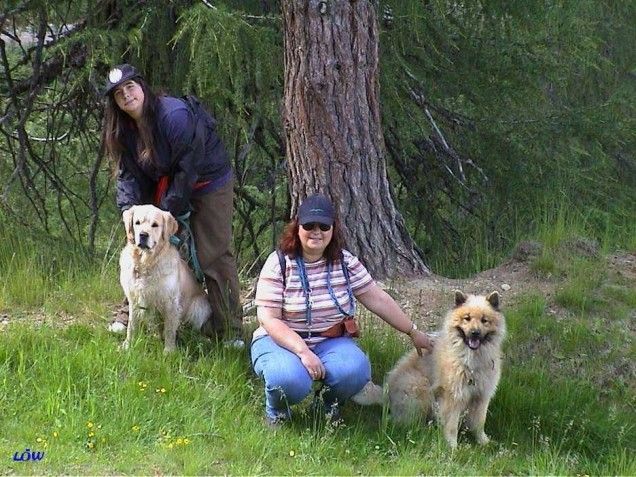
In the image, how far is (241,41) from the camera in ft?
20.1

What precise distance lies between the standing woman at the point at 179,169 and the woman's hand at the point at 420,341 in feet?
4.25

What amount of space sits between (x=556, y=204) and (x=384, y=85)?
2492 millimetres

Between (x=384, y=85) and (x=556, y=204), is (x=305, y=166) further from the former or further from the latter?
(x=556, y=204)

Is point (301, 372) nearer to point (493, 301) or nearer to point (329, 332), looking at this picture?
point (329, 332)

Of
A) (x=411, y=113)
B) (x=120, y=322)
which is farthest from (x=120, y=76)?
(x=411, y=113)

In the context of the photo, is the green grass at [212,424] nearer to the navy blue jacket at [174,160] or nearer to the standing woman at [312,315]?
the standing woman at [312,315]

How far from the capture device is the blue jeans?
4730mm

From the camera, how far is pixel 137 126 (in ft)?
17.6

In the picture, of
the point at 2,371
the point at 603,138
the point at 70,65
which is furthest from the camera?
the point at 603,138

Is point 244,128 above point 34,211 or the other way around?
above

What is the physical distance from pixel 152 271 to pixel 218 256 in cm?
58

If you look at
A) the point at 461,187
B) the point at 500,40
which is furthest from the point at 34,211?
the point at 500,40

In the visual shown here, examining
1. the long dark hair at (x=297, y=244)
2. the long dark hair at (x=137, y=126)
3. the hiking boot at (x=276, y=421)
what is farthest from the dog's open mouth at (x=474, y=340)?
the long dark hair at (x=137, y=126)

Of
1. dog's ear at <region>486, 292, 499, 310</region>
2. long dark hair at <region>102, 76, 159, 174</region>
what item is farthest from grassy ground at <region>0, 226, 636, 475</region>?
long dark hair at <region>102, 76, 159, 174</region>
